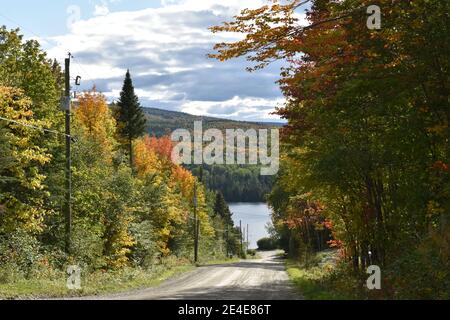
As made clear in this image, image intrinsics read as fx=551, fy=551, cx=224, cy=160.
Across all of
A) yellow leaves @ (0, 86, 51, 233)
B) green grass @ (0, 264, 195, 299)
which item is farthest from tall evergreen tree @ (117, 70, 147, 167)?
green grass @ (0, 264, 195, 299)

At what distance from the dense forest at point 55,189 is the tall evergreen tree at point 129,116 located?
630 centimetres

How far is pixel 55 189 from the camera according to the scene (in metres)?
28.8

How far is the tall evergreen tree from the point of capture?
206 ft

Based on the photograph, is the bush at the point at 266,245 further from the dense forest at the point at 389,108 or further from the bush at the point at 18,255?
the dense forest at the point at 389,108

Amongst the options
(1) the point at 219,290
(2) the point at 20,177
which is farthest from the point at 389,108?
(2) the point at 20,177

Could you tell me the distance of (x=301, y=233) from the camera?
64.9 meters

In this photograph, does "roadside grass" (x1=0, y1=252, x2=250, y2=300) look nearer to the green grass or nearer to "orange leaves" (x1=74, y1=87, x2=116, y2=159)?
the green grass

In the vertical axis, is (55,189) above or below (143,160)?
below

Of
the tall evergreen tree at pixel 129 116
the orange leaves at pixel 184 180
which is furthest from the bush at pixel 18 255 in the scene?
the orange leaves at pixel 184 180

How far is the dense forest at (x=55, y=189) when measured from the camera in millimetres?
25625

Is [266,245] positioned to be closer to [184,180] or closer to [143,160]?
[184,180]

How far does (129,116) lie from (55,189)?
35.2 metres

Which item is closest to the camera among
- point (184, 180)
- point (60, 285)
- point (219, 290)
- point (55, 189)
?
point (60, 285)

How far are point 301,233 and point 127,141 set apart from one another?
23.0m
